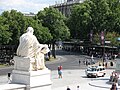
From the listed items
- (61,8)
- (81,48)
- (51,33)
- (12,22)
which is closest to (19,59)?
(12,22)

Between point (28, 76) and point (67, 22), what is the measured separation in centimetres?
8583

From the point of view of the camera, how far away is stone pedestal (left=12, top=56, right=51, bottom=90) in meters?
19.1

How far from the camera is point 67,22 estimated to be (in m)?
104

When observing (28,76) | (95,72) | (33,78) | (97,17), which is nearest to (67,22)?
(97,17)

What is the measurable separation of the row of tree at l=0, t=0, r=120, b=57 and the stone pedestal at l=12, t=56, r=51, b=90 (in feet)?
132

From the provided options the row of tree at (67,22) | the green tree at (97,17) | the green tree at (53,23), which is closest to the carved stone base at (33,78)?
the row of tree at (67,22)

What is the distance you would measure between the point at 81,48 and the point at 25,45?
8473 cm

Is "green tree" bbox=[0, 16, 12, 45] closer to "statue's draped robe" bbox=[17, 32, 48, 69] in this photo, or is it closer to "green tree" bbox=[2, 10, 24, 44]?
"green tree" bbox=[2, 10, 24, 44]

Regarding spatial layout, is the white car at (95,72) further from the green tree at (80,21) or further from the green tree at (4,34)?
the green tree at (80,21)

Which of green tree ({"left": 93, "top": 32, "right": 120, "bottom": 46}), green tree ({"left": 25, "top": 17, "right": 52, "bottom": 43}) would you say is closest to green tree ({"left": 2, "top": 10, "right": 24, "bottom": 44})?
green tree ({"left": 25, "top": 17, "right": 52, "bottom": 43})

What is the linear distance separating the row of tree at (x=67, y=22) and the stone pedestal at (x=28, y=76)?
1585 inches

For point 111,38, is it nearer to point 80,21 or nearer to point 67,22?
point 80,21

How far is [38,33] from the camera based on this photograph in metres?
70.1

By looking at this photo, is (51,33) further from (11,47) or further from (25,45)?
(25,45)
